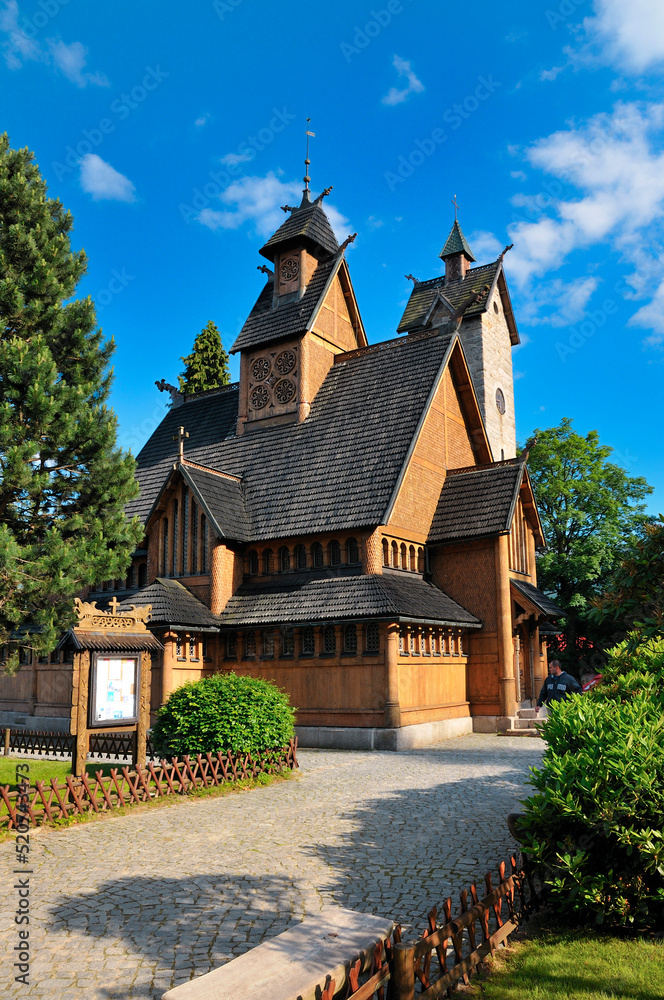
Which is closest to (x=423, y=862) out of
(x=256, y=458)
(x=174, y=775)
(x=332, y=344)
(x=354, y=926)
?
(x=354, y=926)

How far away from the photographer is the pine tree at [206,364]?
4522 centimetres

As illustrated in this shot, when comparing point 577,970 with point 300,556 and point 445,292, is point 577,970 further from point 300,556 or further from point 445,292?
point 445,292

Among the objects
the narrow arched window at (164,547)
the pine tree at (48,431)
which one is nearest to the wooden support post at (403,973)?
the pine tree at (48,431)

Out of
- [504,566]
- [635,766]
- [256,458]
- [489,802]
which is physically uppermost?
[256,458]

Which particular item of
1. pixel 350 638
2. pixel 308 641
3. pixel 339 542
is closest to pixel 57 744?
pixel 308 641

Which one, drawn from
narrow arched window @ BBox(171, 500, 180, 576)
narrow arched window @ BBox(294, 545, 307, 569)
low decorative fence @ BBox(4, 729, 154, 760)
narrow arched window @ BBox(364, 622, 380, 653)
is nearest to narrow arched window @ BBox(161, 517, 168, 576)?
narrow arched window @ BBox(171, 500, 180, 576)

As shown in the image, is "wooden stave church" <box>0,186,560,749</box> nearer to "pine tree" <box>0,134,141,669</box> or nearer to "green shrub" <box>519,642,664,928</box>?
"pine tree" <box>0,134,141,669</box>

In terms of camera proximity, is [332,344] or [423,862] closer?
[423,862]

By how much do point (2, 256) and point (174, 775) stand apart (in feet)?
34.0

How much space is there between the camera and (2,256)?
46.2 ft

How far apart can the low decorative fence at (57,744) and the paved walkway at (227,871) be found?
701 centimetres

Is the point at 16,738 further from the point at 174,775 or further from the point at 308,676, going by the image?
the point at 174,775

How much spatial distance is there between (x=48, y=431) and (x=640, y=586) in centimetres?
1119

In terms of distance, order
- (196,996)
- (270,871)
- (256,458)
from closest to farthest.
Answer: (196,996) → (270,871) → (256,458)
